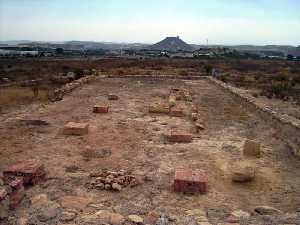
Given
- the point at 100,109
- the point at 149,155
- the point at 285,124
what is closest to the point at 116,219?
the point at 149,155

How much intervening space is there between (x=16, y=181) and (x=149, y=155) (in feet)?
9.19

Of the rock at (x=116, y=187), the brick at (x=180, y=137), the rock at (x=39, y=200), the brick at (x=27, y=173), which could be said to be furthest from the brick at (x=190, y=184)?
the brick at (x=180, y=137)

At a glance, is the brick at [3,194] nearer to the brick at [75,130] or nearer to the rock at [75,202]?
the rock at [75,202]

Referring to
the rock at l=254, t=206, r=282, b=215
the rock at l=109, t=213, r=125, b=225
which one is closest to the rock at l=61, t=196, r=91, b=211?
the rock at l=109, t=213, r=125, b=225

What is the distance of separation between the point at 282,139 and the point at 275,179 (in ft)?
9.39

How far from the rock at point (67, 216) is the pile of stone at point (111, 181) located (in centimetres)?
87

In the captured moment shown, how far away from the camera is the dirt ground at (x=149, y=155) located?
16.8 ft

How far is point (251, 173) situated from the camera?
19.3 feet

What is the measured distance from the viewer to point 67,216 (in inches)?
175

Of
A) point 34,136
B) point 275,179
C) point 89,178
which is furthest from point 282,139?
point 34,136

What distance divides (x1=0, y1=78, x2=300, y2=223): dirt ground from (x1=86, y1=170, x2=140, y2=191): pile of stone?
108mm

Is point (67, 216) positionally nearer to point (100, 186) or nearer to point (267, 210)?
point (100, 186)

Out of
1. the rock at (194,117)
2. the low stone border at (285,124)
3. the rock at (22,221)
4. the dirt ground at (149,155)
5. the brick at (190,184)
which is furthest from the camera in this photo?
the rock at (194,117)

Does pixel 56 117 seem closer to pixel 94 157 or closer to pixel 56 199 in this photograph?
pixel 94 157
